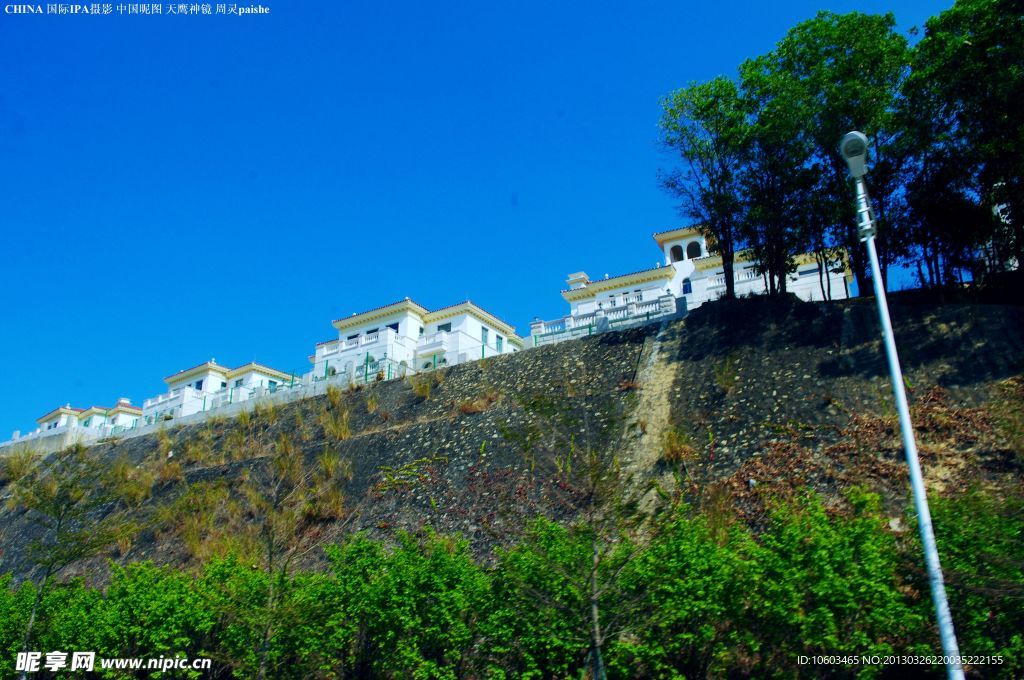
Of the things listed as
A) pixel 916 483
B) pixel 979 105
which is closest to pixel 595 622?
pixel 916 483

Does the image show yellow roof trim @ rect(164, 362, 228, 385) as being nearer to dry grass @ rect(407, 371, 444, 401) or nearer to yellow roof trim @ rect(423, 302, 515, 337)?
yellow roof trim @ rect(423, 302, 515, 337)

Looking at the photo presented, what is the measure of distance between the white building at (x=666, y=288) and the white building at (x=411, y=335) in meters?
6.49

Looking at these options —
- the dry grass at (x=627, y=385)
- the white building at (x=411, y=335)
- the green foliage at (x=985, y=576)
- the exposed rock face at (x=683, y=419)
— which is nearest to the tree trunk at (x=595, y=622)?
the exposed rock face at (x=683, y=419)

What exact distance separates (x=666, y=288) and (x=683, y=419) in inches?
1077

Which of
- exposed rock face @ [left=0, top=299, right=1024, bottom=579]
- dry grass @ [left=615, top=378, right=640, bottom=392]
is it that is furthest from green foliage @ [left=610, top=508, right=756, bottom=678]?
dry grass @ [left=615, top=378, right=640, bottom=392]

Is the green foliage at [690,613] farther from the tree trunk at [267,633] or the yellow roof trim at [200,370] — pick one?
the yellow roof trim at [200,370]

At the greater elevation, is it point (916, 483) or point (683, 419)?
point (683, 419)

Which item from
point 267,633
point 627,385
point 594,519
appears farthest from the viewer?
point 627,385

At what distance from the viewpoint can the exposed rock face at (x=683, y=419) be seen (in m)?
15.9

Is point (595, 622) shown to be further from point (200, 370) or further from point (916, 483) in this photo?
point (200, 370)

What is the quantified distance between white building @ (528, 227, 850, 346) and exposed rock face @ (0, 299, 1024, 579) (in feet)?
8.33

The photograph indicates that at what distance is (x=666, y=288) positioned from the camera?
45.6m

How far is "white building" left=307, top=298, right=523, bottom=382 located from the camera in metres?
45.7

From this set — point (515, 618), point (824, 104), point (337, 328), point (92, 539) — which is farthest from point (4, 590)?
point (337, 328)
